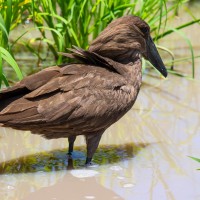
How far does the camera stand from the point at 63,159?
4.42m

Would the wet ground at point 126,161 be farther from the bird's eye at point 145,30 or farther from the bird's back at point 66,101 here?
the bird's eye at point 145,30

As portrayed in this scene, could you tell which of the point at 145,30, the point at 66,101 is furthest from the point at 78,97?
the point at 145,30

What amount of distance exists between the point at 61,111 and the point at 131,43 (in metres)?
0.76

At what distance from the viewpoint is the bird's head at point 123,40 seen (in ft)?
14.6

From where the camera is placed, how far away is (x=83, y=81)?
4164mm

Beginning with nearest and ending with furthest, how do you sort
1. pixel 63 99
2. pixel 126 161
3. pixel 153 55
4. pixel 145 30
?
pixel 63 99 → pixel 126 161 → pixel 145 30 → pixel 153 55

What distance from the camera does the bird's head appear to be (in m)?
4.45

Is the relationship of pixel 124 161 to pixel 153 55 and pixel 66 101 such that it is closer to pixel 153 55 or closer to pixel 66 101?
pixel 66 101

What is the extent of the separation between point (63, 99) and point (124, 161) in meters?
0.63

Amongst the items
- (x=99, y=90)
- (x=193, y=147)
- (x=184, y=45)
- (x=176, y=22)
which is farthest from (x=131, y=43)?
(x=176, y=22)

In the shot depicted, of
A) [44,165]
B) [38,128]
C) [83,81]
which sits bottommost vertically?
[44,165]

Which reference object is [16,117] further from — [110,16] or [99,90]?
[110,16]

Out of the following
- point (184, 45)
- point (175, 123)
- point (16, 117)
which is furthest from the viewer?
point (184, 45)

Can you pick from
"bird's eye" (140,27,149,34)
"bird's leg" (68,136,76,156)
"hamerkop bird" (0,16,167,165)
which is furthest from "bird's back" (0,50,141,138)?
"bird's eye" (140,27,149,34)
